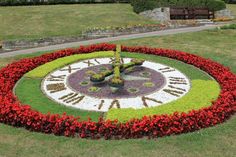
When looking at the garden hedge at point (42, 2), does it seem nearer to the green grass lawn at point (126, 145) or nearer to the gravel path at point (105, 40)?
the gravel path at point (105, 40)

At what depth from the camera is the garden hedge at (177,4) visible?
4766 centimetres

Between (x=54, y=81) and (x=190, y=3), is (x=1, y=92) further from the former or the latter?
(x=190, y=3)

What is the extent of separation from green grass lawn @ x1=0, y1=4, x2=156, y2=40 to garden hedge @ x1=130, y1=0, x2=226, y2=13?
56.6 inches

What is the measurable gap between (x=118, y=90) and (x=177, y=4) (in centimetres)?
3199

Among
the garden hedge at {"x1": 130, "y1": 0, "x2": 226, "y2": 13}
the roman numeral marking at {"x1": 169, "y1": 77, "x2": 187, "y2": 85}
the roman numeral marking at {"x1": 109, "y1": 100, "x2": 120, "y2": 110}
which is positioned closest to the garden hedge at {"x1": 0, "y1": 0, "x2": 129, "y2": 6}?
the garden hedge at {"x1": 130, "y1": 0, "x2": 226, "y2": 13}

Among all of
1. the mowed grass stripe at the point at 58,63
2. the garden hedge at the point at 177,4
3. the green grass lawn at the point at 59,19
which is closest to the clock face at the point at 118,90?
the mowed grass stripe at the point at 58,63

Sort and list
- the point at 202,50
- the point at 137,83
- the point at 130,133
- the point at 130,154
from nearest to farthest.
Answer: the point at 130,154, the point at 130,133, the point at 137,83, the point at 202,50

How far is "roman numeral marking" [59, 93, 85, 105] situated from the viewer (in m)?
18.8

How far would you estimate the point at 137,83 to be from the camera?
21.1 m

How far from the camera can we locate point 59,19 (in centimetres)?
4447

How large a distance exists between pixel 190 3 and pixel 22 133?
125ft

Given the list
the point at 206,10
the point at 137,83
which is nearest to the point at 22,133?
the point at 137,83

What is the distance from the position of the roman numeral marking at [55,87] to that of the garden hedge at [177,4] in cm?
2876

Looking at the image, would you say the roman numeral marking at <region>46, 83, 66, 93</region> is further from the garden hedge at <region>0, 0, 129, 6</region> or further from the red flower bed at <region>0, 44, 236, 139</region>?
the garden hedge at <region>0, 0, 129, 6</region>
